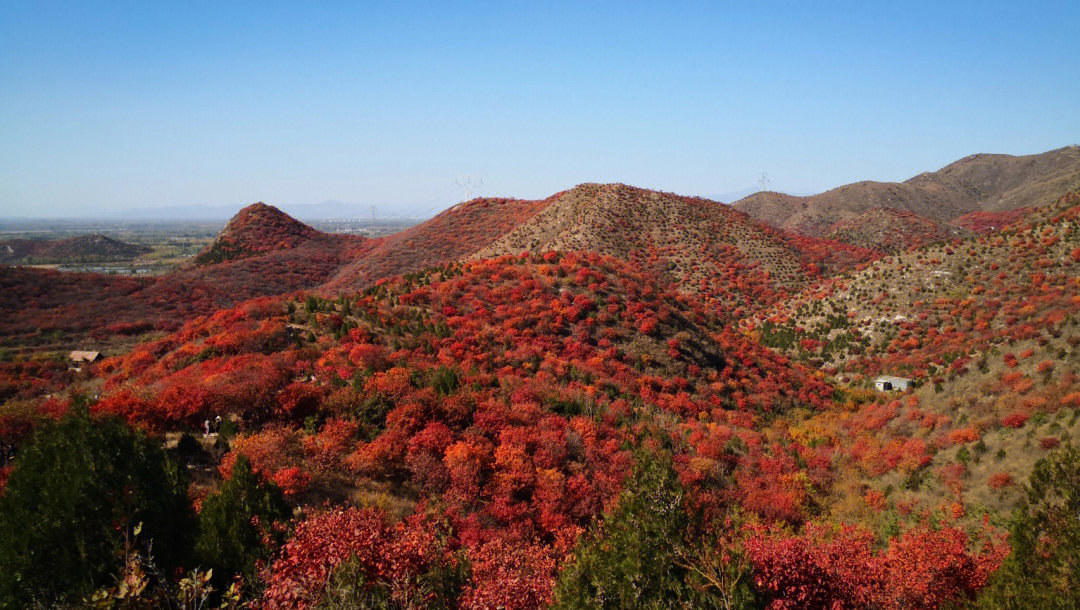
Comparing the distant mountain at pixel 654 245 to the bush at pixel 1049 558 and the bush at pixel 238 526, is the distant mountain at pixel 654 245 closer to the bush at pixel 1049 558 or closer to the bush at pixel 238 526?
the bush at pixel 1049 558

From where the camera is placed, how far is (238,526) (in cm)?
1056

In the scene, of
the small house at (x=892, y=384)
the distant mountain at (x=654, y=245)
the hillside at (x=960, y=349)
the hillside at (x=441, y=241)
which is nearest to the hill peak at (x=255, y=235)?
the hillside at (x=441, y=241)

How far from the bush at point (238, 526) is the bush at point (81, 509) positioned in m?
0.60

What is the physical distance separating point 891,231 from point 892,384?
77.3 m

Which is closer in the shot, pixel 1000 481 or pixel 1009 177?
pixel 1000 481

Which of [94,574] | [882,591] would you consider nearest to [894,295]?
[882,591]

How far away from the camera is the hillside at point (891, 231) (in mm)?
88438

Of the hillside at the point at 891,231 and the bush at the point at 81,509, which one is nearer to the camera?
the bush at the point at 81,509

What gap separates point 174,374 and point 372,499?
52.2 ft

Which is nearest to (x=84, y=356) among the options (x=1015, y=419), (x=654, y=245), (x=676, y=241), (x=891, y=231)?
(x=1015, y=419)

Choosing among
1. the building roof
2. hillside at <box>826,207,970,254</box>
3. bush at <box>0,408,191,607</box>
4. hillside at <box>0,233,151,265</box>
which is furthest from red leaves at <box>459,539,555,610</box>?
hillside at <box>0,233,151,265</box>

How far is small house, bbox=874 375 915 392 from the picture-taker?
31016mm

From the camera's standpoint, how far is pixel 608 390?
2841cm

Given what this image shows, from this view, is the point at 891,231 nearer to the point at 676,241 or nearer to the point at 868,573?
the point at 676,241
